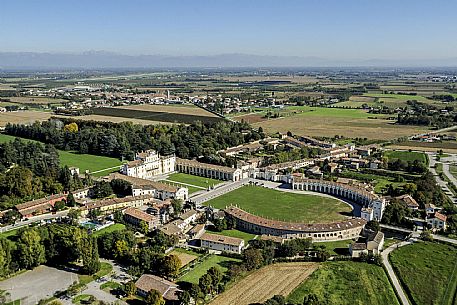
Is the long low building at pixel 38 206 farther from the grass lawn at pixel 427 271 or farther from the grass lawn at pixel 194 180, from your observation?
the grass lawn at pixel 427 271

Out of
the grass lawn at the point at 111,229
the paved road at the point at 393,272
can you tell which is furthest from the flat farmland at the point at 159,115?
the paved road at the point at 393,272

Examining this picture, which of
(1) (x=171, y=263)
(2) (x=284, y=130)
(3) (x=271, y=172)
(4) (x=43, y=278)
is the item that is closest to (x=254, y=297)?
(1) (x=171, y=263)


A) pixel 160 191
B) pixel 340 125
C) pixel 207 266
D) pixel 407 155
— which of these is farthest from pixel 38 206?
pixel 340 125

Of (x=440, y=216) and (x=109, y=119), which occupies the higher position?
(x=109, y=119)

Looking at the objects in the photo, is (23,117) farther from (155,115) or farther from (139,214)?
(139,214)

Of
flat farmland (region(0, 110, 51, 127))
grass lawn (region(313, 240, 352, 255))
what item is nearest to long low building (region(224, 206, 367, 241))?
grass lawn (region(313, 240, 352, 255))

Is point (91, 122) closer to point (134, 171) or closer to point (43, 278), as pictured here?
point (134, 171)

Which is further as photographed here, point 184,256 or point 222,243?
point 222,243
